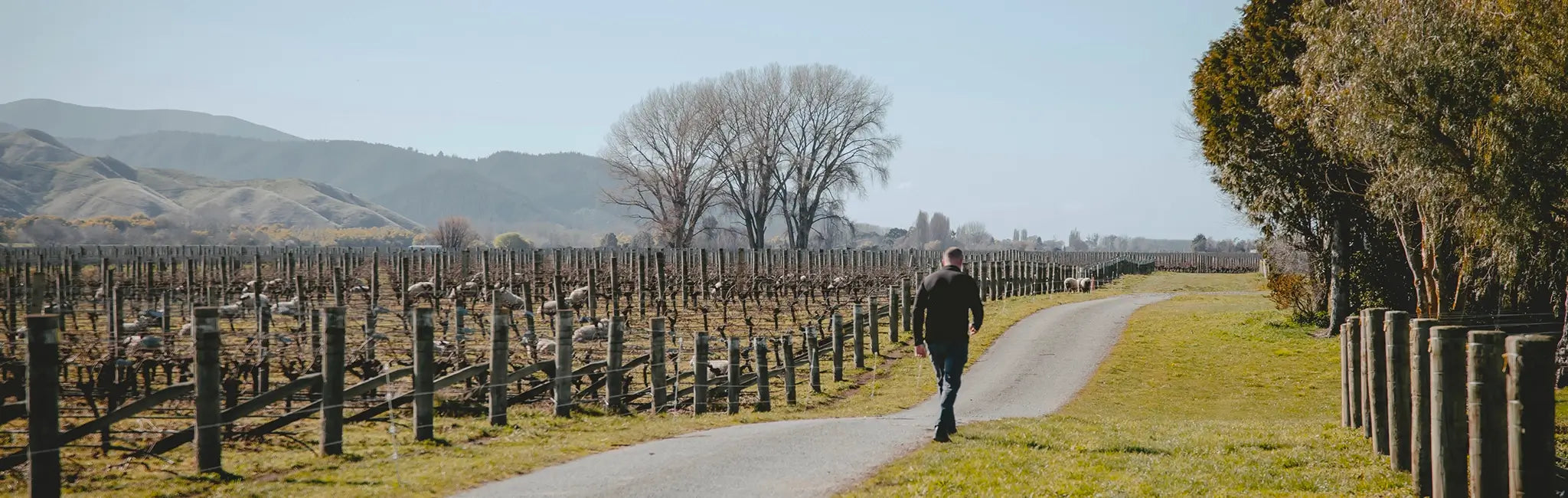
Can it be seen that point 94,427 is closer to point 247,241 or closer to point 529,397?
point 529,397

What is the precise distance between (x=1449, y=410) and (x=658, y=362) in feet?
29.8

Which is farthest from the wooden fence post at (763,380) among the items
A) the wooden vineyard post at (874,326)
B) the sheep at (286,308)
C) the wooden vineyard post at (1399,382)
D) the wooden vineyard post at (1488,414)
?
the sheep at (286,308)

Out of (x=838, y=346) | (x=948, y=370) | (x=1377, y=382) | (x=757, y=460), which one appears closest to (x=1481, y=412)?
(x=1377, y=382)

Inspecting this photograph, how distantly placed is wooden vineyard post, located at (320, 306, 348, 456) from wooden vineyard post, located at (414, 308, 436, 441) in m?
0.75

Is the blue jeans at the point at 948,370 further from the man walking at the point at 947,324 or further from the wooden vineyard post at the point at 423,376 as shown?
the wooden vineyard post at the point at 423,376

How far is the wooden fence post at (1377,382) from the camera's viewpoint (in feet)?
30.3

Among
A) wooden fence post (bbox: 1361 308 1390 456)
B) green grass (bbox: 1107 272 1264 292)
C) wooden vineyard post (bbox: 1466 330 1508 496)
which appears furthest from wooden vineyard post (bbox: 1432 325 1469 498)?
green grass (bbox: 1107 272 1264 292)

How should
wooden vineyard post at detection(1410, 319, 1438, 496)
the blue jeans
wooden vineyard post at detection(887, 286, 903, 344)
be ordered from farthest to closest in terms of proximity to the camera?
wooden vineyard post at detection(887, 286, 903, 344), the blue jeans, wooden vineyard post at detection(1410, 319, 1438, 496)

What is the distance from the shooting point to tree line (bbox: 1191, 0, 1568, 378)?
15531mm

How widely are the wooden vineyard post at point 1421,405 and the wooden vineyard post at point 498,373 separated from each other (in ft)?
27.9

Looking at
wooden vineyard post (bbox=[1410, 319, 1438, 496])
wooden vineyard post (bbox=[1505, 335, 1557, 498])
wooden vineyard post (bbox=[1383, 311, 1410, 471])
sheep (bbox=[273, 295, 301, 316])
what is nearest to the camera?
wooden vineyard post (bbox=[1505, 335, 1557, 498])

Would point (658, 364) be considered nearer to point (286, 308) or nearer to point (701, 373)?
point (701, 373)

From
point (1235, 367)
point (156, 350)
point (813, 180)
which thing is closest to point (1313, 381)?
point (1235, 367)

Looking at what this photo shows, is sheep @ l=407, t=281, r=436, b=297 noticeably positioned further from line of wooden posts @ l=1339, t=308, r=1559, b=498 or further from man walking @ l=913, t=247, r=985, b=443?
line of wooden posts @ l=1339, t=308, r=1559, b=498
